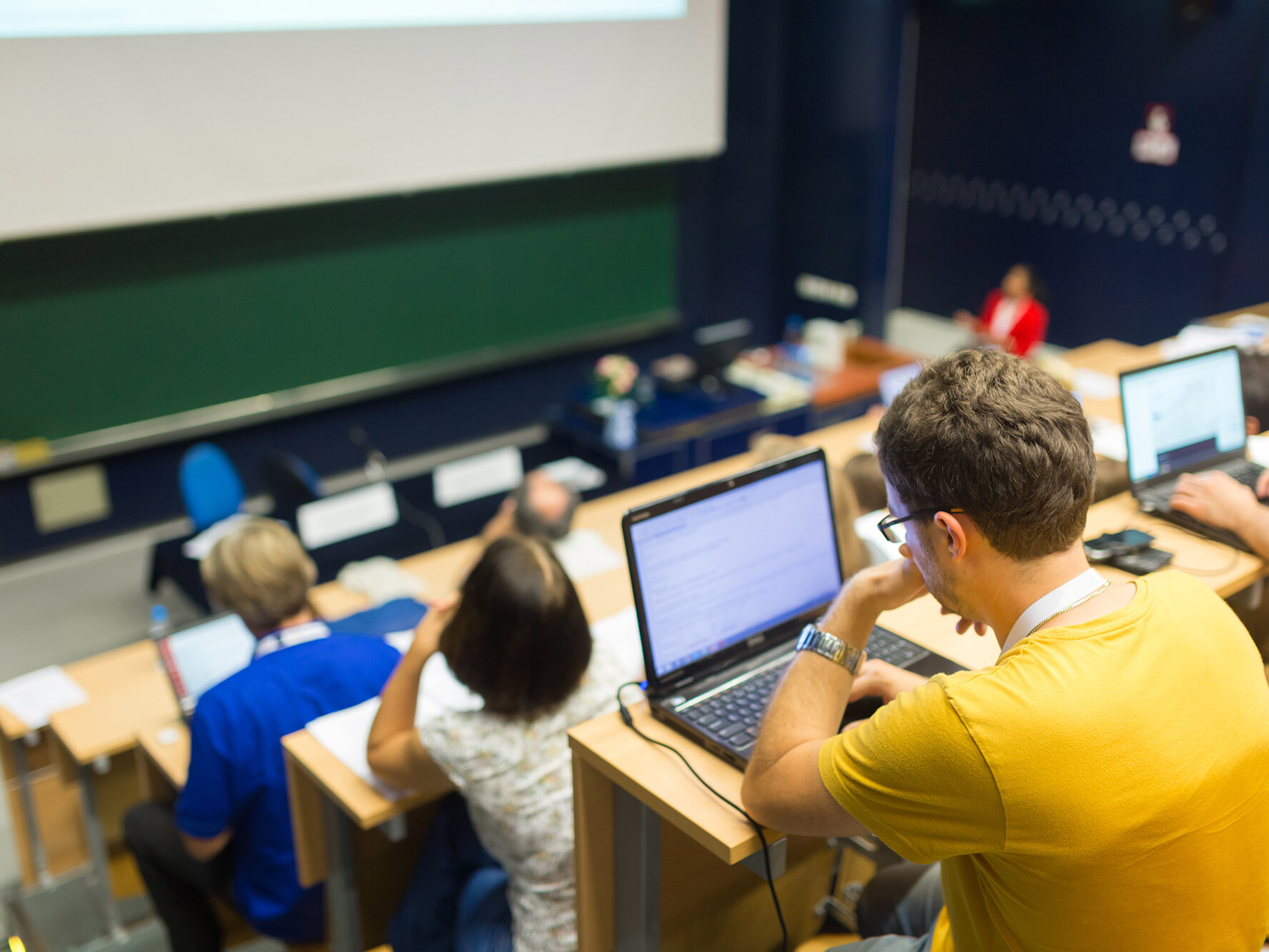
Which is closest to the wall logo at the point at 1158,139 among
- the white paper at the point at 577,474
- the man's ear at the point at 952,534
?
the white paper at the point at 577,474

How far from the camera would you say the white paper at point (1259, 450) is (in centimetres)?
248

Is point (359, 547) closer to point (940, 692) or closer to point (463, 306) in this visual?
point (463, 306)

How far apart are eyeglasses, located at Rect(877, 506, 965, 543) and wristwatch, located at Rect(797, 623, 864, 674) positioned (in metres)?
0.15

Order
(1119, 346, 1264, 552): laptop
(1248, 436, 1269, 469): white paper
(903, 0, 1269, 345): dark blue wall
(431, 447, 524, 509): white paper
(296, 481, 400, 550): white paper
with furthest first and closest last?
(903, 0, 1269, 345): dark blue wall < (431, 447, 524, 509): white paper < (296, 481, 400, 550): white paper < (1248, 436, 1269, 469): white paper < (1119, 346, 1264, 552): laptop

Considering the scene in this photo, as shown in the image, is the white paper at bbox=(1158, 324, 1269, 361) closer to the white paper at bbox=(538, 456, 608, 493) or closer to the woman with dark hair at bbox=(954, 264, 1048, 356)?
the woman with dark hair at bbox=(954, 264, 1048, 356)

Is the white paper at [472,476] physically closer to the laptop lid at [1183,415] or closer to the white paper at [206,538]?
the white paper at [206,538]

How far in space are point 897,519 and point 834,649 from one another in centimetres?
19

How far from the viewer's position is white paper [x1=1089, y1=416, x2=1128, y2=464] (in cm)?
289

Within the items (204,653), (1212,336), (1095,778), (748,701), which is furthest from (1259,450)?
(204,653)

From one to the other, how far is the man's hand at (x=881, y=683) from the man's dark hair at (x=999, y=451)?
1.07 feet

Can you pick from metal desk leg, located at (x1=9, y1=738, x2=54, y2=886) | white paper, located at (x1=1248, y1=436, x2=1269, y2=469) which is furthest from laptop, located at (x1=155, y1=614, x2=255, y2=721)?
white paper, located at (x1=1248, y1=436, x2=1269, y2=469)

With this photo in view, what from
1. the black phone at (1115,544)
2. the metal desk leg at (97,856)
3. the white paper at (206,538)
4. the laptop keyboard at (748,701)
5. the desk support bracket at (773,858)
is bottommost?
the metal desk leg at (97,856)

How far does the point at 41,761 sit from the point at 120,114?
2.71m

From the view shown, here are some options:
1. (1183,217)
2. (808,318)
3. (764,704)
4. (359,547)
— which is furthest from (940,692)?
(808,318)
